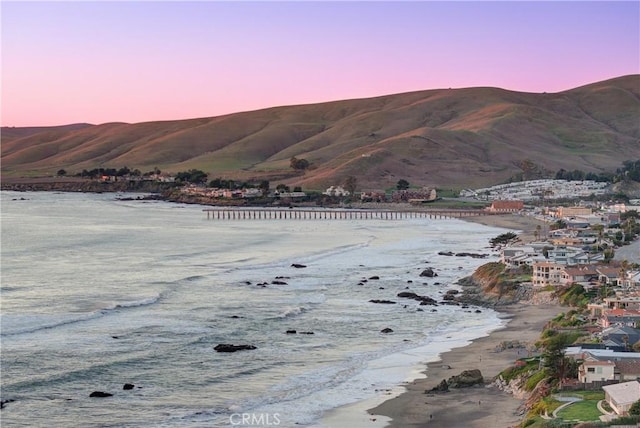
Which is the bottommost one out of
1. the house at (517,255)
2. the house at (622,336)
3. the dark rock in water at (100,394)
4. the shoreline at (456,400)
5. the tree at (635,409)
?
the shoreline at (456,400)

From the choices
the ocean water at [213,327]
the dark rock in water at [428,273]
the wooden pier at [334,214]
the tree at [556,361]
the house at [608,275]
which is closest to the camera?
the tree at [556,361]

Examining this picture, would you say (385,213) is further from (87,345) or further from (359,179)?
(87,345)

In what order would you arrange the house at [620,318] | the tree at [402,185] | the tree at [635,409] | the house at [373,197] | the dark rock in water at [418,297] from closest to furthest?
the tree at [635,409], the house at [620,318], the dark rock in water at [418,297], the house at [373,197], the tree at [402,185]

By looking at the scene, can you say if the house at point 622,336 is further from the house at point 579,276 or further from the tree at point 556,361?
the house at point 579,276

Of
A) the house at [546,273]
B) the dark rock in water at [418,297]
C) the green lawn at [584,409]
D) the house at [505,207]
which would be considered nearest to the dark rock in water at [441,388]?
the green lawn at [584,409]

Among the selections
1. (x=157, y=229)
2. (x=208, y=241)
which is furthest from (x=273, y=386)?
(x=157, y=229)

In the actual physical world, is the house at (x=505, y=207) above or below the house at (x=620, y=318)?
above
